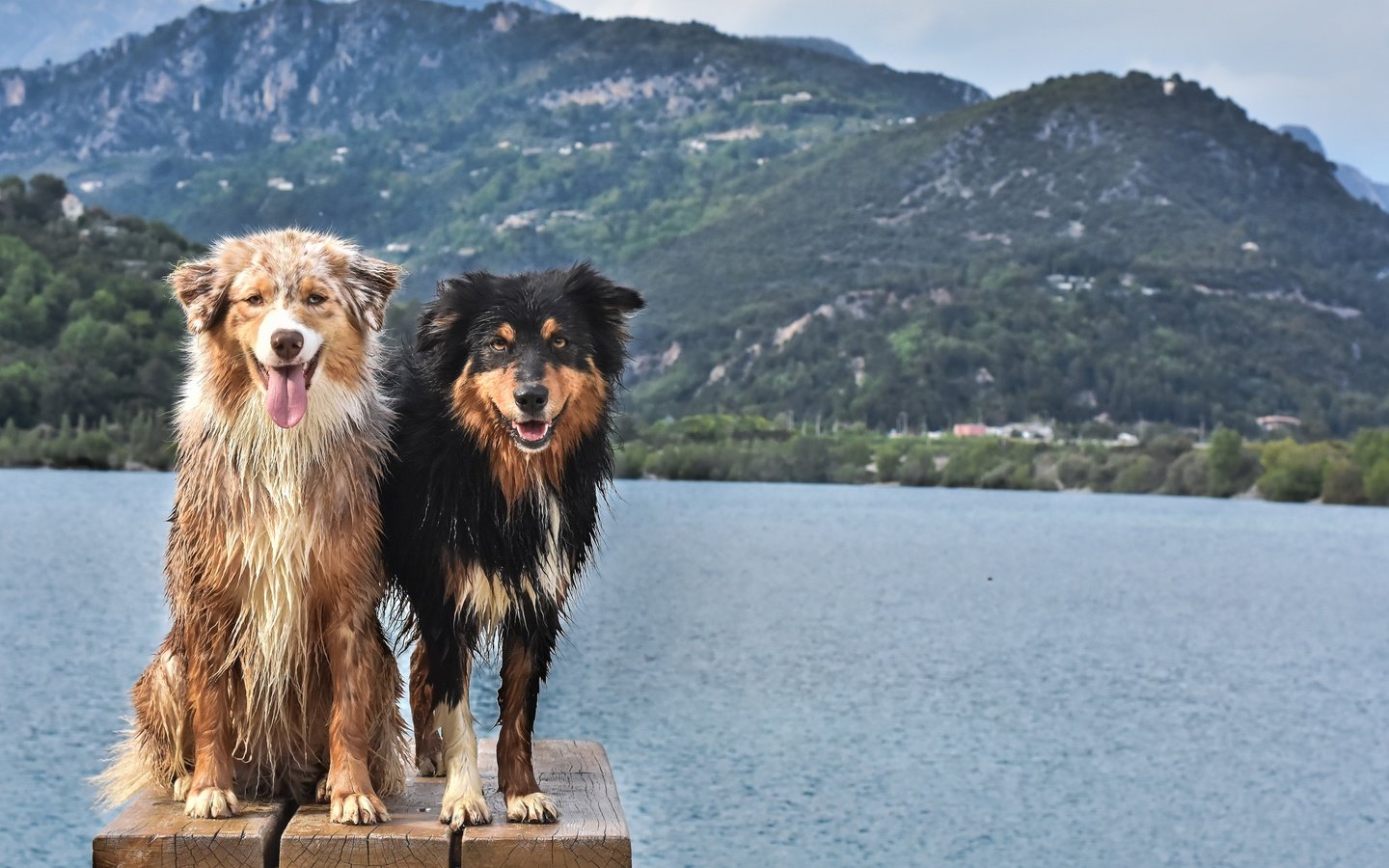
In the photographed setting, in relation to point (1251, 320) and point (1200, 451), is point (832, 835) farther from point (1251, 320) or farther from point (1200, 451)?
point (1251, 320)

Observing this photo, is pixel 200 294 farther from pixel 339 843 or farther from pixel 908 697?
pixel 908 697

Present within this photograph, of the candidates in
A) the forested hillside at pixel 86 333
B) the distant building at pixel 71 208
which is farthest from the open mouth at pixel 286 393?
the distant building at pixel 71 208

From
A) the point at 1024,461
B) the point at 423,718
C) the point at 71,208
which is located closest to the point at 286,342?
the point at 423,718

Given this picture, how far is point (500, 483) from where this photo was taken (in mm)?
5312

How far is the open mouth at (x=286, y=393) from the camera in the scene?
5000 mm

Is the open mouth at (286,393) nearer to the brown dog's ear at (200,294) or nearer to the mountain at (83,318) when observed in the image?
the brown dog's ear at (200,294)

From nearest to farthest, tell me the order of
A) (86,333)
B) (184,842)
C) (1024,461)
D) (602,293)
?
(184,842)
(602,293)
(86,333)
(1024,461)

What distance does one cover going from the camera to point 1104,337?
512 feet

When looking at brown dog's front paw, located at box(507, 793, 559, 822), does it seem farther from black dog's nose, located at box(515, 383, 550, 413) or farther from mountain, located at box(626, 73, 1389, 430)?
mountain, located at box(626, 73, 1389, 430)

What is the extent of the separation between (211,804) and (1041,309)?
15751cm

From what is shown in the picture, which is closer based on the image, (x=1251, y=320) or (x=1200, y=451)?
(x=1200, y=451)

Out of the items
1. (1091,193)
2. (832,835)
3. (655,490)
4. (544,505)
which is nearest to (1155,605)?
(832,835)

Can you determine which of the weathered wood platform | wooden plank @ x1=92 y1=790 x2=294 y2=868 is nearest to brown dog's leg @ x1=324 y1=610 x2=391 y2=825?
the weathered wood platform

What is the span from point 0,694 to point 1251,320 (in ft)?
483
